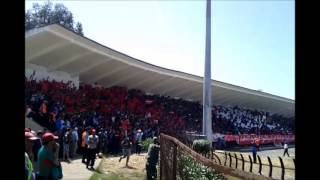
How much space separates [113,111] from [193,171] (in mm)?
18751

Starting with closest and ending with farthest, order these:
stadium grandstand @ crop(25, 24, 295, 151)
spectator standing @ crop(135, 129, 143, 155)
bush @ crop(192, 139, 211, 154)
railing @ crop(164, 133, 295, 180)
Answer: railing @ crop(164, 133, 295, 180) → bush @ crop(192, 139, 211, 154) → stadium grandstand @ crop(25, 24, 295, 151) → spectator standing @ crop(135, 129, 143, 155)

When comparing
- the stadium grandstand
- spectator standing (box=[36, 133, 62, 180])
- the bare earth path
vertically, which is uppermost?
the stadium grandstand

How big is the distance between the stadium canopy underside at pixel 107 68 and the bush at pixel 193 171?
9.86 m

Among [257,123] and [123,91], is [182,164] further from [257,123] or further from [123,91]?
[257,123]

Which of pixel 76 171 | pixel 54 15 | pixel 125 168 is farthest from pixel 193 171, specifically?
pixel 54 15

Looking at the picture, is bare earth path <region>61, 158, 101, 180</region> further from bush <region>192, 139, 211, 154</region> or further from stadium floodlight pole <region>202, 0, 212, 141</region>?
stadium floodlight pole <region>202, 0, 212, 141</region>

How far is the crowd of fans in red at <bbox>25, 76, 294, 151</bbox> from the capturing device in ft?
67.6

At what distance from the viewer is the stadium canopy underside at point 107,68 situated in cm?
2197

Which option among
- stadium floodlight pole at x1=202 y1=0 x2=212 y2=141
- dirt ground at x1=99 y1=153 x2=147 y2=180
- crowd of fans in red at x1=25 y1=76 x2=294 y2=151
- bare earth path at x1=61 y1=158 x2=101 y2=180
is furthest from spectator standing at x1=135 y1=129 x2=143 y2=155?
bare earth path at x1=61 y1=158 x2=101 y2=180

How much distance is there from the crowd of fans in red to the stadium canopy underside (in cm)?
74

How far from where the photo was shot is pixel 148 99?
34531mm

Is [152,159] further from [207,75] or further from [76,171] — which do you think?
[207,75]
